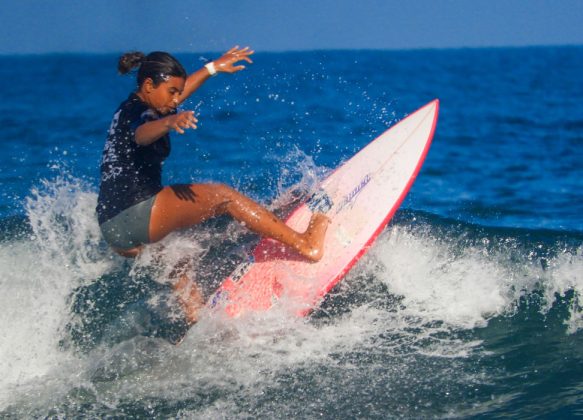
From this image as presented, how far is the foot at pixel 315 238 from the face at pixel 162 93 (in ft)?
4.54

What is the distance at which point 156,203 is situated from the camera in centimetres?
469

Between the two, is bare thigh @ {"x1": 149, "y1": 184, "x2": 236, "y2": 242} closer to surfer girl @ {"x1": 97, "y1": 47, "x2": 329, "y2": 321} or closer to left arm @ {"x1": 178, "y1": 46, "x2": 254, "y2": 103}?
surfer girl @ {"x1": 97, "y1": 47, "x2": 329, "y2": 321}

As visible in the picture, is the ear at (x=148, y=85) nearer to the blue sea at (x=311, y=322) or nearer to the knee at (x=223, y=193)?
the knee at (x=223, y=193)

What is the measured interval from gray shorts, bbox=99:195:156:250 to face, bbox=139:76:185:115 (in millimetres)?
612

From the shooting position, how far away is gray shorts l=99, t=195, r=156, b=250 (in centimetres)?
468

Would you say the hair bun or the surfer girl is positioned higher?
the hair bun

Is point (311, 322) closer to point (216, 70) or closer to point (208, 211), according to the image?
point (208, 211)

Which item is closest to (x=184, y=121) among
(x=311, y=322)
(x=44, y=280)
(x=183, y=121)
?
(x=183, y=121)

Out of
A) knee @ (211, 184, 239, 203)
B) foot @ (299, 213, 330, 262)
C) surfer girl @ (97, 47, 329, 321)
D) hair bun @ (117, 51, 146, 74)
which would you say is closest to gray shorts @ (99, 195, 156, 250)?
surfer girl @ (97, 47, 329, 321)

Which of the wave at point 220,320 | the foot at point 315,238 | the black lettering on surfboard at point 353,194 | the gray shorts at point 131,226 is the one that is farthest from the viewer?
the black lettering on surfboard at point 353,194

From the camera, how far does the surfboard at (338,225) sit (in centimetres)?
519

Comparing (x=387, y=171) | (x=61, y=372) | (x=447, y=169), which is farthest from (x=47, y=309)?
(x=447, y=169)

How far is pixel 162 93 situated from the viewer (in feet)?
15.1

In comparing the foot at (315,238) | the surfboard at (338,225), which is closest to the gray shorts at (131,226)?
the surfboard at (338,225)
